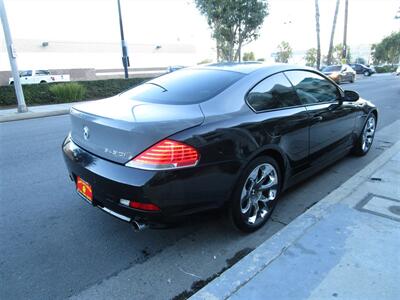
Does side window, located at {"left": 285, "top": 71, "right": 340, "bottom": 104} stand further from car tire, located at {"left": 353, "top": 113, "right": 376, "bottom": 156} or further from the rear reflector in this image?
the rear reflector

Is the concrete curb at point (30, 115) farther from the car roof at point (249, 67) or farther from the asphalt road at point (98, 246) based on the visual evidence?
the car roof at point (249, 67)

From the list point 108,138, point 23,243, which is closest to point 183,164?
point 108,138

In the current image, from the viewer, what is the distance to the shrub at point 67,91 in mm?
14430

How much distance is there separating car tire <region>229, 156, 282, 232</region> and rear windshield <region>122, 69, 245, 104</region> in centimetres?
75

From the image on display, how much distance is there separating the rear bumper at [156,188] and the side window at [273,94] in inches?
31.4

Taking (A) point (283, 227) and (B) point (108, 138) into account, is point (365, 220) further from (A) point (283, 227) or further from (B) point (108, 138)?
(B) point (108, 138)

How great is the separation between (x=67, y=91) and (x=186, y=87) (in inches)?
505

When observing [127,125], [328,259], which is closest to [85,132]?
[127,125]

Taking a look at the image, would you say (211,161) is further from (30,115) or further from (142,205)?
(30,115)

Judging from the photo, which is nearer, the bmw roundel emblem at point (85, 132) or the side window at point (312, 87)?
the bmw roundel emblem at point (85, 132)

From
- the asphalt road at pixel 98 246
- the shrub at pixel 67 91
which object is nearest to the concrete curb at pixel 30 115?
the shrub at pixel 67 91

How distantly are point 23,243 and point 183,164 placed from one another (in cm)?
173

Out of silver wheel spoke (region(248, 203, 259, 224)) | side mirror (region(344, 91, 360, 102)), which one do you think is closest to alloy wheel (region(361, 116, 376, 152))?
side mirror (region(344, 91, 360, 102))

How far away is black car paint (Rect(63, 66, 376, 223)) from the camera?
2.35m
